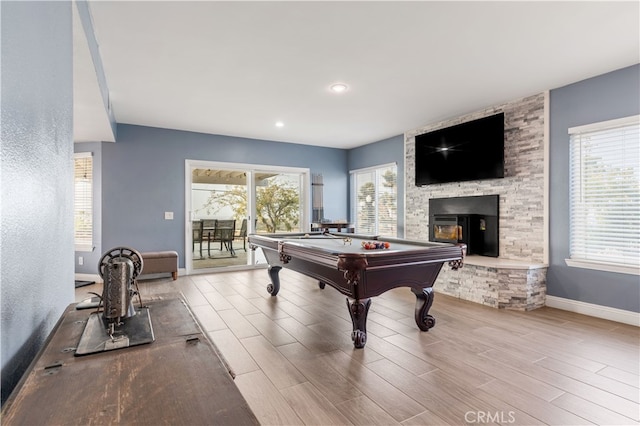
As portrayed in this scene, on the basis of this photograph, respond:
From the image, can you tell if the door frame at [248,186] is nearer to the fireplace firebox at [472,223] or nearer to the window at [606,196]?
the fireplace firebox at [472,223]

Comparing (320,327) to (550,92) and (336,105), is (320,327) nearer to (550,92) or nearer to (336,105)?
(336,105)

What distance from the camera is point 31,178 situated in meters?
0.99

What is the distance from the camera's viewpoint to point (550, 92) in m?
4.04

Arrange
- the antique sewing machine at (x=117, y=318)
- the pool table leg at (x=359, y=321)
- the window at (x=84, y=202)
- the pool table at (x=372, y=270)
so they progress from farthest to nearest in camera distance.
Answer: the window at (x=84, y=202)
the pool table leg at (x=359, y=321)
the pool table at (x=372, y=270)
the antique sewing machine at (x=117, y=318)

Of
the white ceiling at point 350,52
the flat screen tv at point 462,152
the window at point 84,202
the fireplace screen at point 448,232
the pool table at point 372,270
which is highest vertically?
the white ceiling at point 350,52

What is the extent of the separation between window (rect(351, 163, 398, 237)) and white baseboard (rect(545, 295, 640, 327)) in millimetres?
2865

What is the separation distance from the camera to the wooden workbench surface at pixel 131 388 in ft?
2.27

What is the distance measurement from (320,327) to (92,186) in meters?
4.67

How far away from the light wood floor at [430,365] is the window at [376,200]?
9.15 feet

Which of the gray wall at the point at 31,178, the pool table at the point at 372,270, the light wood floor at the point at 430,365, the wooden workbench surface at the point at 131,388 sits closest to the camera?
the wooden workbench surface at the point at 131,388

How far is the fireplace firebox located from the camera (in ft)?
15.3

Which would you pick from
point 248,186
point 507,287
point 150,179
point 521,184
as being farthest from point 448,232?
point 150,179

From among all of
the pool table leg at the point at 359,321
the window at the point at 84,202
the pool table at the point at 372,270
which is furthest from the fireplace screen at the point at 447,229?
the window at the point at 84,202

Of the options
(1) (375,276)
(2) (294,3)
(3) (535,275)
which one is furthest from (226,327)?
(3) (535,275)
